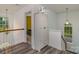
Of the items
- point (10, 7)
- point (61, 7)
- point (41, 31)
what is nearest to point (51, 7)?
point (61, 7)

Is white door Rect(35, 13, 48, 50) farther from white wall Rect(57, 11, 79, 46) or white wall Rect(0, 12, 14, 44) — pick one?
white wall Rect(0, 12, 14, 44)

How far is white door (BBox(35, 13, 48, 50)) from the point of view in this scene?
43.5 inches

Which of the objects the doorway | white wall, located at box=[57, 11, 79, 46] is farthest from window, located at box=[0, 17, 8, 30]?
white wall, located at box=[57, 11, 79, 46]

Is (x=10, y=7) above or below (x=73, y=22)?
above

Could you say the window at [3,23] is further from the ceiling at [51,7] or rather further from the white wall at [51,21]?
the white wall at [51,21]

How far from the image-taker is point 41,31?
3.67 feet

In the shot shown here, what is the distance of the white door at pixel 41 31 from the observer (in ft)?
3.62

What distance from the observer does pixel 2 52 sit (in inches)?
42.9

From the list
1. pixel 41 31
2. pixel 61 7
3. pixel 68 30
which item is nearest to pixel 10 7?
pixel 41 31

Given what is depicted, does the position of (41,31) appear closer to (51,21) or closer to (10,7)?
(51,21)

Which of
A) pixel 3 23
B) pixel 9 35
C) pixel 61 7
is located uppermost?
pixel 61 7
